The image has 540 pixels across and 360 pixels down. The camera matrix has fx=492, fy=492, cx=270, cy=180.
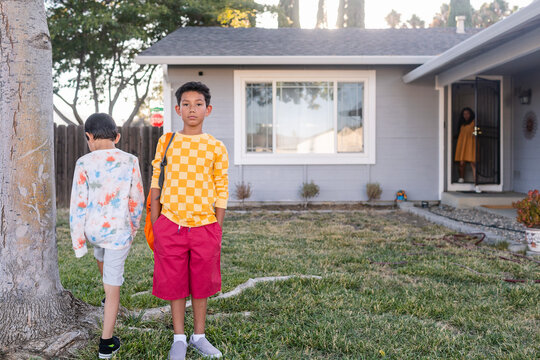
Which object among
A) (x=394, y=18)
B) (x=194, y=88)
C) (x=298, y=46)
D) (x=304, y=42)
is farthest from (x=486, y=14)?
(x=194, y=88)

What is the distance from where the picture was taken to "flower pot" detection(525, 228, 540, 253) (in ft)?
15.6

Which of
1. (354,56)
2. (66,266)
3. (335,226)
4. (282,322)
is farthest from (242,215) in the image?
(282,322)

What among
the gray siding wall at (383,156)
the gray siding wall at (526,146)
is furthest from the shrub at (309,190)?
the gray siding wall at (526,146)

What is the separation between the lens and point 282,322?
2.92 m

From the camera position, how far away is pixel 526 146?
28.8ft

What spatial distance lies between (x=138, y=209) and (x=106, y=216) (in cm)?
17

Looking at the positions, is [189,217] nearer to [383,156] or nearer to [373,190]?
[373,190]

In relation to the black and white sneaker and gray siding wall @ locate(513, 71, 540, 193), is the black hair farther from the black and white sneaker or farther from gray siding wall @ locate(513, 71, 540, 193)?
the black and white sneaker

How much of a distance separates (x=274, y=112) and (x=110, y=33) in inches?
347

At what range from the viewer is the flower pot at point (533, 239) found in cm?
476

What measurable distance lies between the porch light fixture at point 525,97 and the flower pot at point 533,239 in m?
4.71

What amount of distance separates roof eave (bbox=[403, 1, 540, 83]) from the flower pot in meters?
2.12

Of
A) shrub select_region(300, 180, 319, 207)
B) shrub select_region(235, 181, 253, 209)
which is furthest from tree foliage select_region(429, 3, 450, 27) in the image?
shrub select_region(235, 181, 253, 209)

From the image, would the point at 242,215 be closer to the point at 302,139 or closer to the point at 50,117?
the point at 302,139
